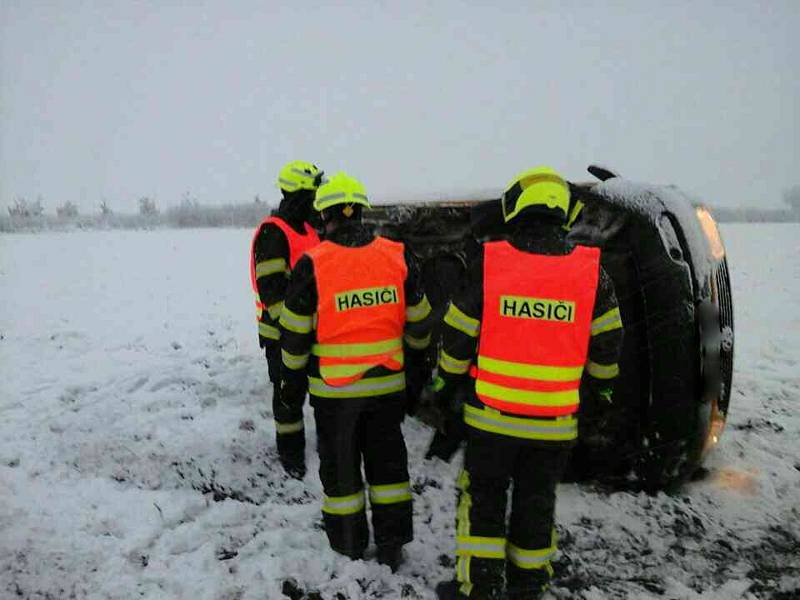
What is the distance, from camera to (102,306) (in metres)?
9.95

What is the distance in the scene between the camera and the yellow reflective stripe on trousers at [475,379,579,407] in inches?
104

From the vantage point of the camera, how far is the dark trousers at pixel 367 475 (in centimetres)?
314

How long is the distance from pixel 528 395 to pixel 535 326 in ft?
1.04

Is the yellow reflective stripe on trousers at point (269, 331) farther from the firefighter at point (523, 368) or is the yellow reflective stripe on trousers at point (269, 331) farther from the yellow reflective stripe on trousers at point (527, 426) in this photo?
the yellow reflective stripe on trousers at point (527, 426)

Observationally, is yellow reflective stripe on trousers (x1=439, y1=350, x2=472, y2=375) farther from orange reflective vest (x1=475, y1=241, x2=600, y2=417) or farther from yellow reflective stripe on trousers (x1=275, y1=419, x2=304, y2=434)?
yellow reflective stripe on trousers (x1=275, y1=419, x2=304, y2=434)

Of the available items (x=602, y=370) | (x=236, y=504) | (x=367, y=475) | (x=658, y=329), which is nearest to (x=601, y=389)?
(x=602, y=370)

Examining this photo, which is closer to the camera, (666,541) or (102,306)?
(666,541)

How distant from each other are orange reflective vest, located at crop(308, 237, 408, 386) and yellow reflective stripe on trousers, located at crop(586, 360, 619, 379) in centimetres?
98

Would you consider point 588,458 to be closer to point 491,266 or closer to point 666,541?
point 666,541

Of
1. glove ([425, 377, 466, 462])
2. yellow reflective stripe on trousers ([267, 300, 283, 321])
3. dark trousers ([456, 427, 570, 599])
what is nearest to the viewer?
dark trousers ([456, 427, 570, 599])

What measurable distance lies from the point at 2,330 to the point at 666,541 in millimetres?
8506

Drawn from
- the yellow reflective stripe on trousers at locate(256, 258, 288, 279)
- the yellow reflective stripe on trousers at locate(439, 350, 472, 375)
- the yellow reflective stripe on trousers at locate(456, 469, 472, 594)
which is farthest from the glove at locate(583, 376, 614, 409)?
the yellow reflective stripe on trousers at locate(256, 258, 288, 279)

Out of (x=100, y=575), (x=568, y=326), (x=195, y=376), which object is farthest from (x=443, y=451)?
(x=195, y=376)

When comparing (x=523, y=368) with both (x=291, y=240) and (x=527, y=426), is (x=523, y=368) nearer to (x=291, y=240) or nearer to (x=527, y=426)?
(x=527, y=426)
